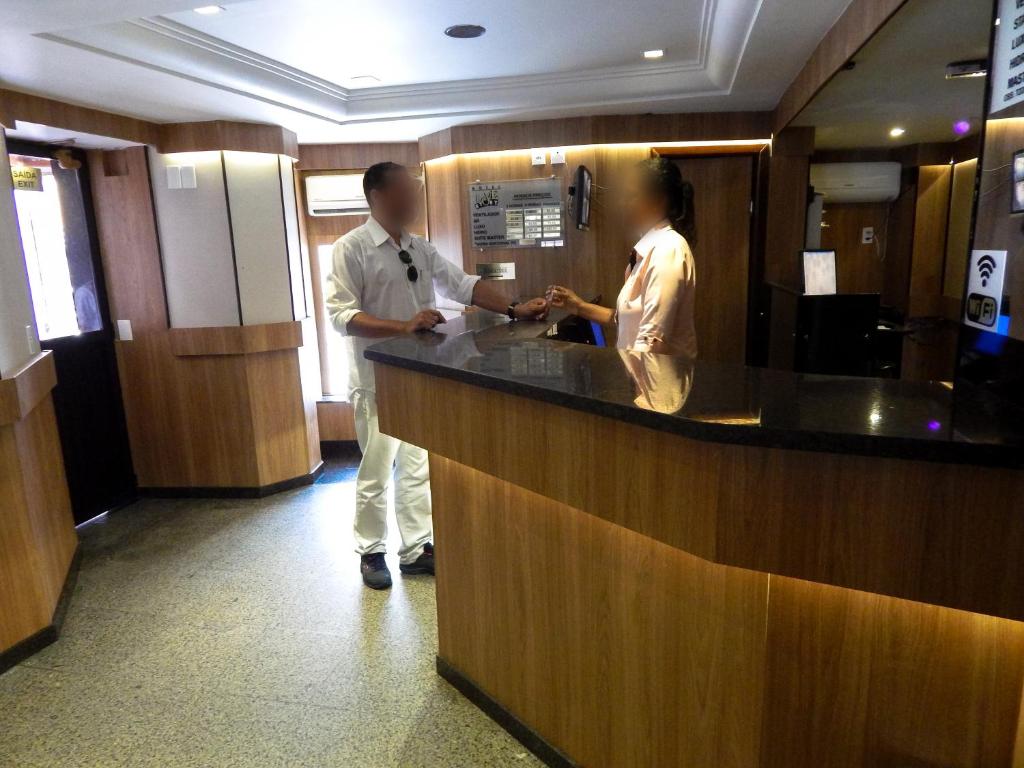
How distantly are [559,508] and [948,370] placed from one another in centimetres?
289

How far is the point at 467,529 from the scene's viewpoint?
1931 mm

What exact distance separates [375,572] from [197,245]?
2289 millimetres

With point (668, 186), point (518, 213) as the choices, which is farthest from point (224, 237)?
point (668, 186)

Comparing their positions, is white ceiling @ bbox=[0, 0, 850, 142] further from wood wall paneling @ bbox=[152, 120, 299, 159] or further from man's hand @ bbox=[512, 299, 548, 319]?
man's hand @ bbox=[512, 299, 548, 319]

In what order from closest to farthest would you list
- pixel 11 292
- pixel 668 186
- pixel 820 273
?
pixel 668 186 → pixel 11 292 → pixel 820 273

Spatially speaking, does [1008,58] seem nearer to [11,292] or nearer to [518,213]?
[518,213]

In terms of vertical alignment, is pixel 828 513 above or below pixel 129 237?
below

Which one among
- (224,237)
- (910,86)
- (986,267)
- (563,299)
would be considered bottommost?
(563,299)

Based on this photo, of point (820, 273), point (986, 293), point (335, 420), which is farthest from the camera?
point (335, 420)

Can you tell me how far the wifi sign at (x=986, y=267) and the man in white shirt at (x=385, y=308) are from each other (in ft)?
4.83

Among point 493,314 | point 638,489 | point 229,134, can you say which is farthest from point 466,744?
point 229,134

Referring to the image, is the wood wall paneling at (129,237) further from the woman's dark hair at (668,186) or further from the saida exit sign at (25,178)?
the woman's dark hair at (668,186)

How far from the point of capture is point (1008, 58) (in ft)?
4.71

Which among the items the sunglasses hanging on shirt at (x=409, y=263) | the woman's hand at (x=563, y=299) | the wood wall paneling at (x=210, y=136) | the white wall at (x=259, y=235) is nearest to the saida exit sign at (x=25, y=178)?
the wood wall paneling at (x=210, y=136)
